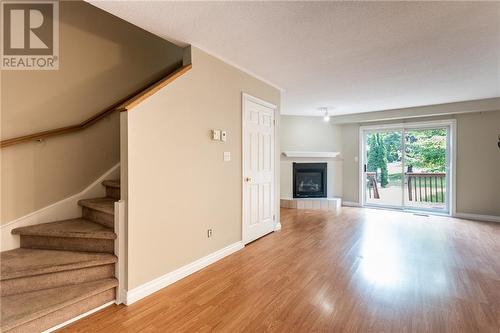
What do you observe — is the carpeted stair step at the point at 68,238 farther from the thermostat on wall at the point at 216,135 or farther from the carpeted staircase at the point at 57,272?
the thermostat on wall at the point at 216,135

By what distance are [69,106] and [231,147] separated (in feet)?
6.25

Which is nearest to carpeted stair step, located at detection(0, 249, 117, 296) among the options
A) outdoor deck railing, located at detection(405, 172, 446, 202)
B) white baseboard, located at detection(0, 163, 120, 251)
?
white baseboard, located at detection(0, 163, 120, 251)

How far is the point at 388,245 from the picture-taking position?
3.47 metres

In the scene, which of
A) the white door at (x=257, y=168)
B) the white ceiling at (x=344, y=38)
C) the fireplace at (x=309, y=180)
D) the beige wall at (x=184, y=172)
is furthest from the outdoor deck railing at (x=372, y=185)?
the beige wall at (x=184, y=172)

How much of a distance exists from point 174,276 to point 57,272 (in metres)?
0.97

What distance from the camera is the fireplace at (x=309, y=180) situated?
6.44m

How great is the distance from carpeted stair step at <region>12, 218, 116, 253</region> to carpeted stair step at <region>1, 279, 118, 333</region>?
12.9 inches

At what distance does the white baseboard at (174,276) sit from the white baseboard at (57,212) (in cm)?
126

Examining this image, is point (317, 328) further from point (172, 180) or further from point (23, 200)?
point (23, 200)

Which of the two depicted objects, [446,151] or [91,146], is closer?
[91,146]

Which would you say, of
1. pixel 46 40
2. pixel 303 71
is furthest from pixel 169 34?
pixel 303 71

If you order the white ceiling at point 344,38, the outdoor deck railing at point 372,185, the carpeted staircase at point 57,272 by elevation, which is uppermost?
the white ceiling at point 344,38

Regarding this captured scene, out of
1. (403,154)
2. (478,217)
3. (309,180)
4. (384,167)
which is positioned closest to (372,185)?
(384,167)

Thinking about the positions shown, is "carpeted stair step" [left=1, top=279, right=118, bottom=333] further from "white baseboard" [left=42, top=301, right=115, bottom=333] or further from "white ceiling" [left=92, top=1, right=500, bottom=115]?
"white ceiling" [left=92, top=1, right=500, bottom=115]
